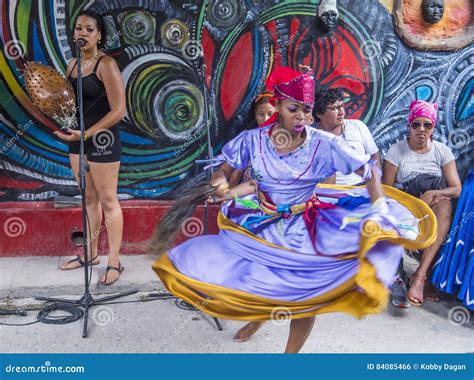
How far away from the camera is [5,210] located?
477cm

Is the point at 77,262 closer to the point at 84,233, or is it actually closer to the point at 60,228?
the point at 60,228

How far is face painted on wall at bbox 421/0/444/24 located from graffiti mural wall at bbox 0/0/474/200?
0.88 feet

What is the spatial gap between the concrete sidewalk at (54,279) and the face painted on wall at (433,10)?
2.63m

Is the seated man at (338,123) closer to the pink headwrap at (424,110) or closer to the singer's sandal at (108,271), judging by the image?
the pink headwrap at (424,110)

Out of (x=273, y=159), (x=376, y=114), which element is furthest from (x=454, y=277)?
(x=273, y=159)

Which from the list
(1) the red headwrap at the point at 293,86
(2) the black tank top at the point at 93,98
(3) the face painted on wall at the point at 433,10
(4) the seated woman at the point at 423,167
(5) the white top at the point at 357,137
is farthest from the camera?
(3) the face painted on wall at the point at 433,10

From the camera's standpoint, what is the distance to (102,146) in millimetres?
4426

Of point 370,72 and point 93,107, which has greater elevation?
point 370,72

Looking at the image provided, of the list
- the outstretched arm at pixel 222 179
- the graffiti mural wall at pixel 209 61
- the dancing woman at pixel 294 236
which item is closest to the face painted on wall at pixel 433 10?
the graffiti mural wall at pixel 209 61

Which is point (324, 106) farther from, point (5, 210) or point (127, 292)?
point (5, 210)

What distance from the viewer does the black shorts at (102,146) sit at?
441cm

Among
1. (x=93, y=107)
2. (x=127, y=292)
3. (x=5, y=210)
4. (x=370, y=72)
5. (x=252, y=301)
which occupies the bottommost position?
(x=127, y=292)

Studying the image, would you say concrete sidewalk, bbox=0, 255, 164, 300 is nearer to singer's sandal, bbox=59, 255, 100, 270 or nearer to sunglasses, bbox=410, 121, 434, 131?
singer's sandal, bbox=59, 255, 100, 270
